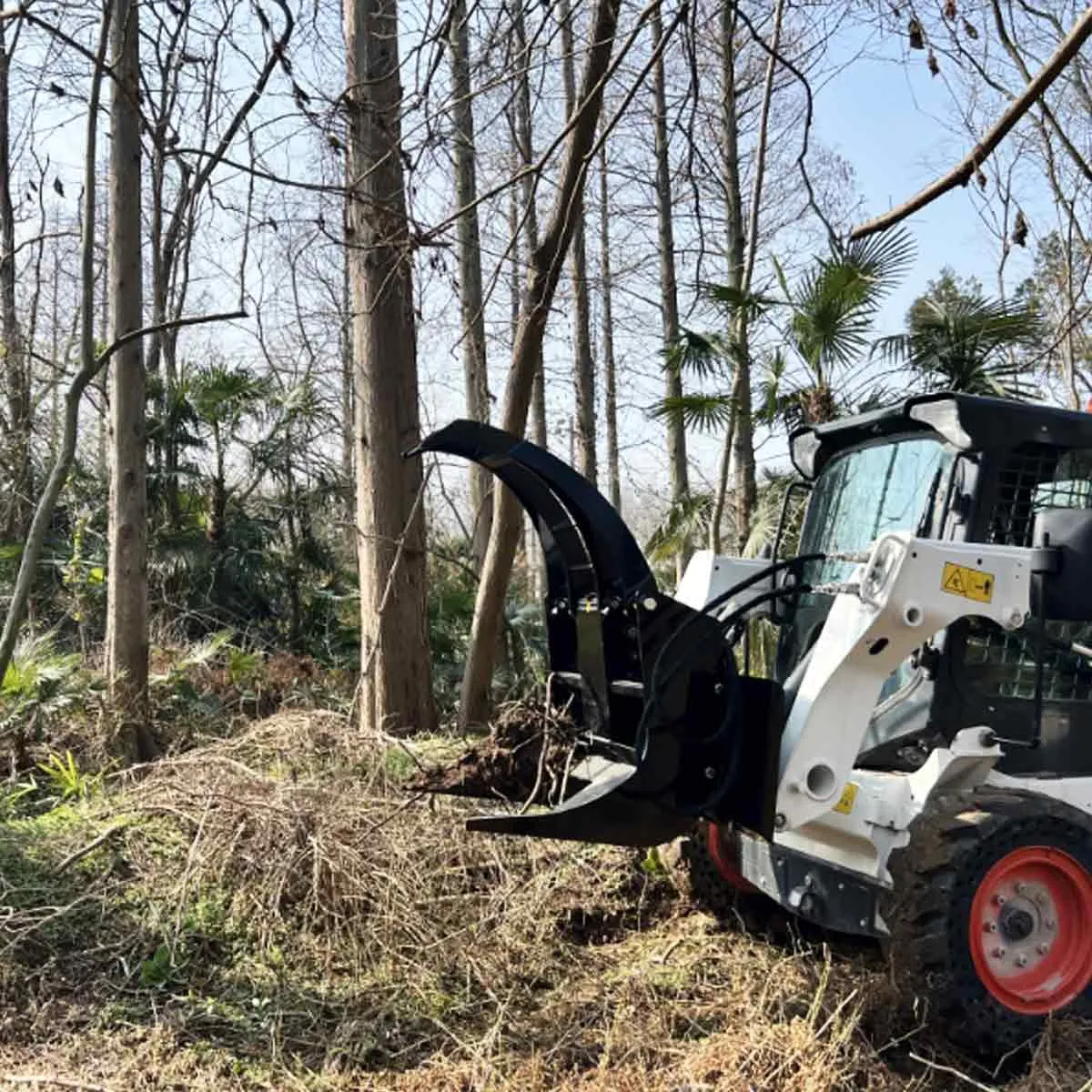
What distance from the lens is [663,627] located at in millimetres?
4020

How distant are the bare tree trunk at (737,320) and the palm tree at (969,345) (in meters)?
1.22

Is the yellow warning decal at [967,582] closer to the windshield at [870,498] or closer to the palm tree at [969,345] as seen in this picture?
the windshield at [870,498]

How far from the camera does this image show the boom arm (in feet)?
12.6

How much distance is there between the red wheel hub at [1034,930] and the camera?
4035mm

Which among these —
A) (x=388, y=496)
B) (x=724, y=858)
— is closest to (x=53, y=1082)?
(x=724, y=858)

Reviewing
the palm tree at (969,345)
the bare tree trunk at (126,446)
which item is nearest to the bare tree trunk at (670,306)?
the palm tree at (969,345)

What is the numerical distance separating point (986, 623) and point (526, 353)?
4.06 metres

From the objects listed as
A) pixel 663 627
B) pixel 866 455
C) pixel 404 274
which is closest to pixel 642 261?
pixel 404 274

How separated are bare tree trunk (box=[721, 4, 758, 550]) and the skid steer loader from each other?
11.4 feet

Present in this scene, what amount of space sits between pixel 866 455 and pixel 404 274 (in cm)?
400

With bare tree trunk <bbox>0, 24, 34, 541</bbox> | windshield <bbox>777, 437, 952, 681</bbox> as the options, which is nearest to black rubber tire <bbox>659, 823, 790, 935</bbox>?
windshield <bbox>777, 437, 952, 681</bbox>

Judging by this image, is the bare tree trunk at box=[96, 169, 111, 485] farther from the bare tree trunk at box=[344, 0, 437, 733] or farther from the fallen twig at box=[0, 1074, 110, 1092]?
the fallen twig at box=[0, 1074, 110, 1092]

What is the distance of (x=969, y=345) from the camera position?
9.57m

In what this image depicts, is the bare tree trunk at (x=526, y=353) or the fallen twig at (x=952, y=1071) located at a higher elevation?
the bare tree trunk at (x=526, y=353)
